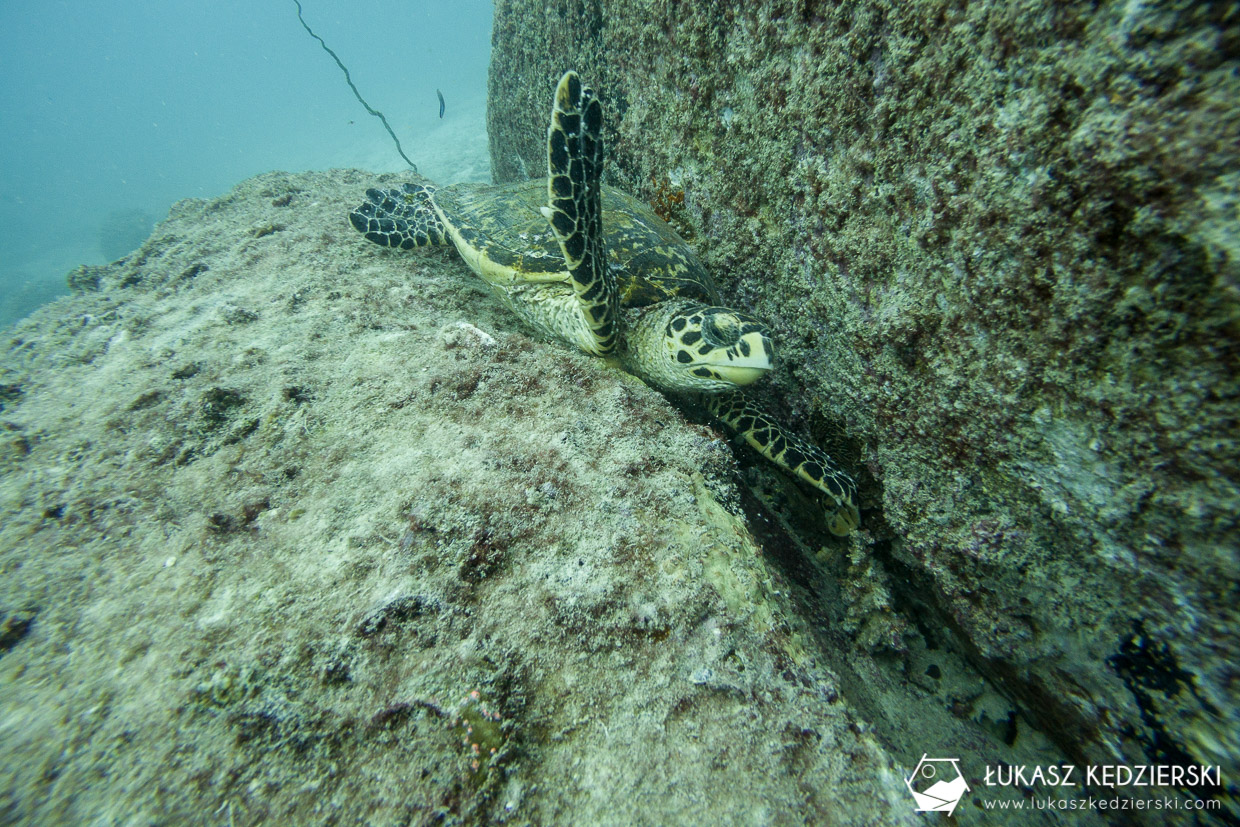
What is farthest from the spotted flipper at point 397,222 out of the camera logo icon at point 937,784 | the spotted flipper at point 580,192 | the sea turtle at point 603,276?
the camera logo icon at point 937,784

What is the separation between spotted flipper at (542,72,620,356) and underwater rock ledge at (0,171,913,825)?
0.47 m

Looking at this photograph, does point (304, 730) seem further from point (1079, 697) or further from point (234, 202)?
point (234, 202)

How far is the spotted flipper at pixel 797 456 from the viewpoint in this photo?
2125 mm

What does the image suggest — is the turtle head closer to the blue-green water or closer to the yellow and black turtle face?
the yellow and black turtle face

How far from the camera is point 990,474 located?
4.84ft

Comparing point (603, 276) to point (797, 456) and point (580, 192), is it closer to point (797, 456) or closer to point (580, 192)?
point (580, 192)

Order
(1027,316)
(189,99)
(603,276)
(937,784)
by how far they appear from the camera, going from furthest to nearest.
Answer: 1. (189,99)
2. (603,276)
3. (937,784)
4. (1027,316)

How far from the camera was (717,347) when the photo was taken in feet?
7.25

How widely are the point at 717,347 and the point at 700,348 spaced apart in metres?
0.13

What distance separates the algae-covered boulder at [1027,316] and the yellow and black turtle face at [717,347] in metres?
0.22

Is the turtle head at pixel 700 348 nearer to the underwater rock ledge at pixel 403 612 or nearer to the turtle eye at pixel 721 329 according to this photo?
the turtle eye at pixel 721 329

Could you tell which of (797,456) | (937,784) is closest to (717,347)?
(797,456)

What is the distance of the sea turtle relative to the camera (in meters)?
2.13

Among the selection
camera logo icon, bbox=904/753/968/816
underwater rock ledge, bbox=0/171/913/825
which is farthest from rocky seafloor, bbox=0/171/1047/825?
camera logo icon, bbox=904/753/968/816
